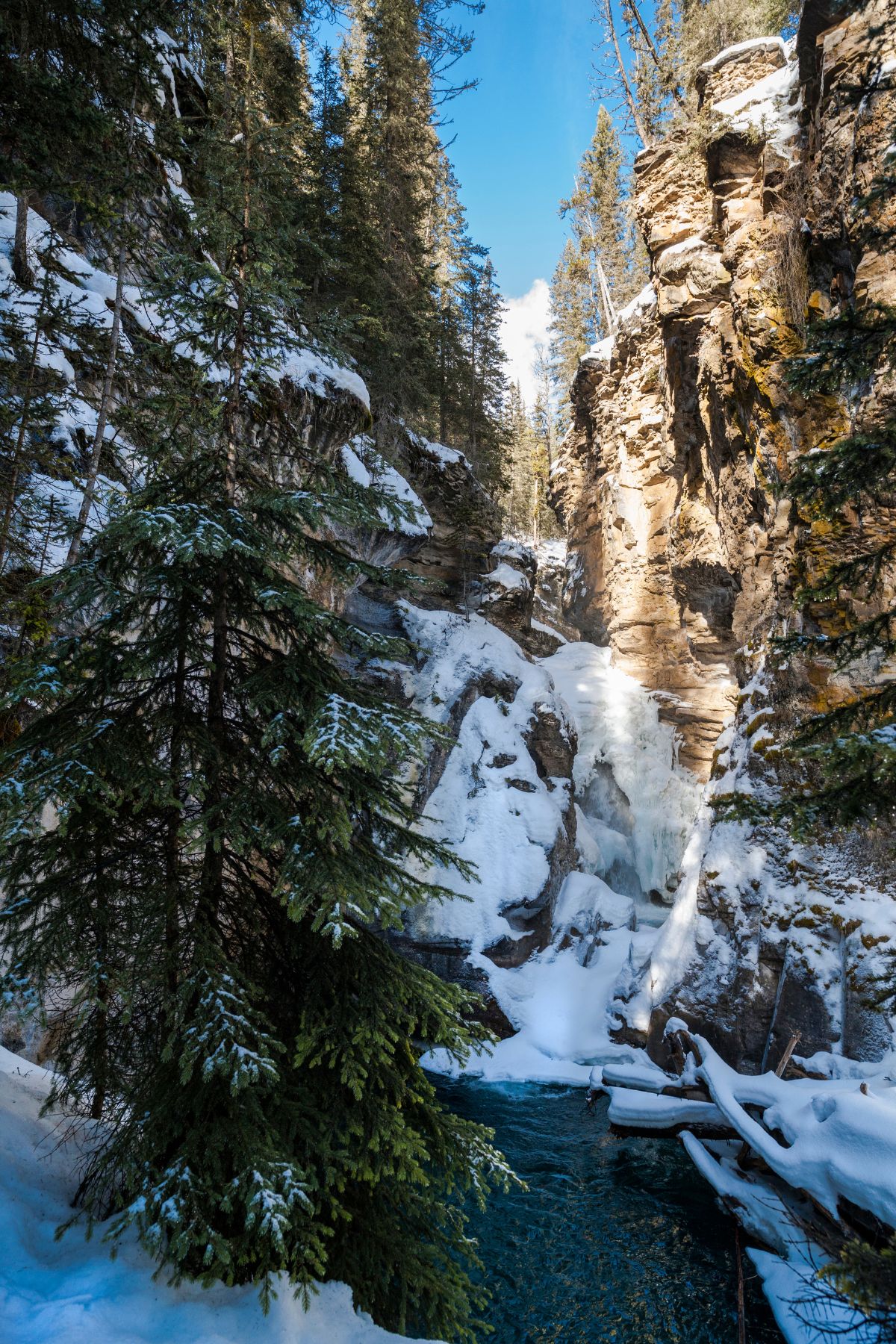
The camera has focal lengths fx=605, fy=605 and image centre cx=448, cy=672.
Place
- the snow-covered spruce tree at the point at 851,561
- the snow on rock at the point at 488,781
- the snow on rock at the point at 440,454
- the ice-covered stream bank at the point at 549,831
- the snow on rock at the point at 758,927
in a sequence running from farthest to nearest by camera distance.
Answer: the snow on rock at the point at 440,454 < the snow on rock at the point at 488,781 < the ice-covered stream bank at the point at 549,831 < the snow on rock at the point at 758,927 < the snow-covered spruce tree at the point at 851,561

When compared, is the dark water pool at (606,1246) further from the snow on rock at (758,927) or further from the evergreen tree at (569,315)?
the evergreen tree at (569,315)

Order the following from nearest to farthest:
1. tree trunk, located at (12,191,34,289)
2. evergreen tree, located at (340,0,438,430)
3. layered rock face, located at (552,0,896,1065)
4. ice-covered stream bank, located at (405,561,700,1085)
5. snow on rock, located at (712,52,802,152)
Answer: tree trunk, located at (12,191,34,289), layered rock face, located at (552,0,896,1065), snow on rock, located at (712,52,802,152), ice-covered stream bank, located at (405,561,700,1085), evergreen tree, located at (340,0,438,430)

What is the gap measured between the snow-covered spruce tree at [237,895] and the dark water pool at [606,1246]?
413cm

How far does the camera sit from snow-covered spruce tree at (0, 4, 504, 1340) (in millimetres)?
3193

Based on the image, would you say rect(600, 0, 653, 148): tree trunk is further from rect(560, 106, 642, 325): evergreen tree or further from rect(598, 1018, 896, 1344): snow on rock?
rect(598, 1018, 896, 1344): snow on rock

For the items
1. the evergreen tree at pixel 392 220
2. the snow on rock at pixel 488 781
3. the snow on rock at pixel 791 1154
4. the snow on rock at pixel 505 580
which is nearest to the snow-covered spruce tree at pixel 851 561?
the snow on rock at pixel 791 1154

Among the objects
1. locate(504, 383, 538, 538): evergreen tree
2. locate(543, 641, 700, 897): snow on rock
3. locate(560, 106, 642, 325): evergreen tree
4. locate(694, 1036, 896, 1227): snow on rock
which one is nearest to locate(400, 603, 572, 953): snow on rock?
locate(543, 641, 700, 897): snow on rock

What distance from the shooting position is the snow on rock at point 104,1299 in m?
2.79

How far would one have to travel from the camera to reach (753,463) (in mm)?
15055

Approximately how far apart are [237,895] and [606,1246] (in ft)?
25.4

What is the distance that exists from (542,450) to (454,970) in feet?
141

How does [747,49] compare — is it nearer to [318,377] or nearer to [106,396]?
[318,377]

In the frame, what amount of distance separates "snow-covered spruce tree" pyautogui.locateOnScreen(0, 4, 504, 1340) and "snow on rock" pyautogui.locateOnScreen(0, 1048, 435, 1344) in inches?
6.1

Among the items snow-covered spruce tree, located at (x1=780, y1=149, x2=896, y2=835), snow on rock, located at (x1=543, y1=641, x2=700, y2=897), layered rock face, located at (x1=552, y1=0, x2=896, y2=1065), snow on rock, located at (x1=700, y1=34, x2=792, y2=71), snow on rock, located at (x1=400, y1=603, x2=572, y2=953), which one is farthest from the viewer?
snow on rock, located at (x1=543, y1=641, x2=700, y2=897)
